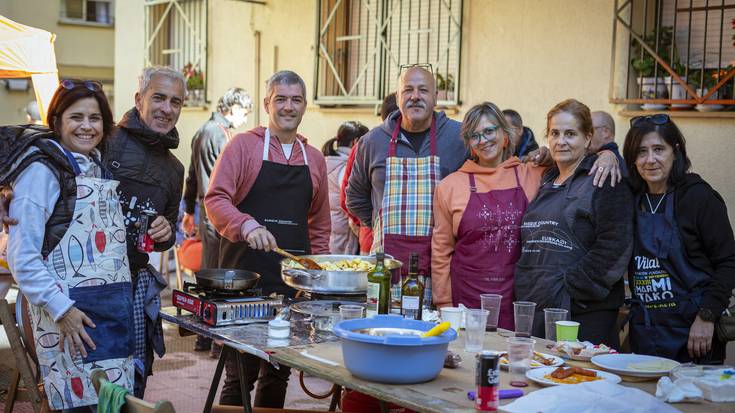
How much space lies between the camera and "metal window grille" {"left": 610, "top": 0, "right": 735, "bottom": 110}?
643cm

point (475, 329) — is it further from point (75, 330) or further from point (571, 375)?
point (75, 330)

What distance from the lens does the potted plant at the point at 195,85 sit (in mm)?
12883

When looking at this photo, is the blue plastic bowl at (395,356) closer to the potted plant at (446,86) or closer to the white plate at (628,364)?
the white plate at (628,364)

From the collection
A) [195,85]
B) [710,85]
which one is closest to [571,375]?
[710,85]

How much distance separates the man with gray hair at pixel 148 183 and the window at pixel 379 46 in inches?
187

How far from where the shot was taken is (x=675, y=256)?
391 centimetres

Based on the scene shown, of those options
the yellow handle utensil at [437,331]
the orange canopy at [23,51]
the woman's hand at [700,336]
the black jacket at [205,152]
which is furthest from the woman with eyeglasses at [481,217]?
the orange canopy at [23,51]

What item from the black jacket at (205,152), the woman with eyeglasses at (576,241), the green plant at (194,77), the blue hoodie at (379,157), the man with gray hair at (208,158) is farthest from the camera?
the green plant at (194,77)

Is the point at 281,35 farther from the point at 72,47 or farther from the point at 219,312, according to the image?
the point at 72,47

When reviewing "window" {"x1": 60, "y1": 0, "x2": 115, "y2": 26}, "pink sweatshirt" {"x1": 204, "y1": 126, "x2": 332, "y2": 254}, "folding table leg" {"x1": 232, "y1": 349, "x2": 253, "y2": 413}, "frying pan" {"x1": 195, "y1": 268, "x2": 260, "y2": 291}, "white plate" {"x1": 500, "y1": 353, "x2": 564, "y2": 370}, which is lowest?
"folding table leg" {"x1": 232, "y1": 349, "x2": 253, "y2": 413}

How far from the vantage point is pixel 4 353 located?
6.57 meters

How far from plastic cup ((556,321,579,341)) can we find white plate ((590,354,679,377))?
Answer: 214 mm

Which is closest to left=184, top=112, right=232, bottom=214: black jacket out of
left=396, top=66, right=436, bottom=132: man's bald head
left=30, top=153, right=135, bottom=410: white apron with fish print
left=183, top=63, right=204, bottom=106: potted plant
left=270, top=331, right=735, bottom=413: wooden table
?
left=396, top=66, right=436, bottom=132: man's bald head

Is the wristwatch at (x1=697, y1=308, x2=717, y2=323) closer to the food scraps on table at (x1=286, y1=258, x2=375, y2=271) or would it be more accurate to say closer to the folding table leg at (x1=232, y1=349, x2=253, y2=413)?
the food scraps on table at (x1=286, y1=258, x2=375, y2=271)
